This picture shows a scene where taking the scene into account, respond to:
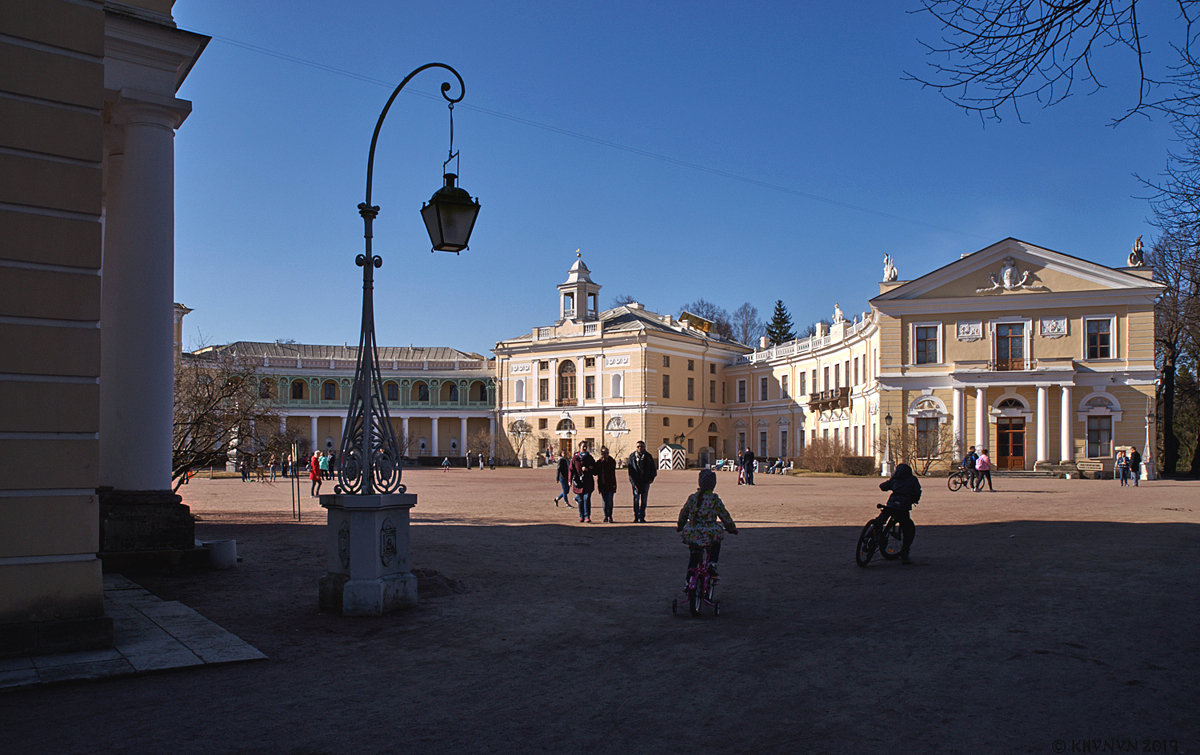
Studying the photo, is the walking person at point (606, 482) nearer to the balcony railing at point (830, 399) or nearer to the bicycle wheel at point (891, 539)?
the bicycle wheel at point (891, 539)

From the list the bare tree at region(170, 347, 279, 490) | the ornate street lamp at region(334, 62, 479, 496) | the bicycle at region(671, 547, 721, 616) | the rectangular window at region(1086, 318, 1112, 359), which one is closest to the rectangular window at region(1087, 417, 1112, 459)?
the rectangular window at region(1086, 318, 1112, 359)

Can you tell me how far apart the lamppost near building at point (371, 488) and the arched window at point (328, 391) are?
74.7m

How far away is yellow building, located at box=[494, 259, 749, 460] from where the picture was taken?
69.9m

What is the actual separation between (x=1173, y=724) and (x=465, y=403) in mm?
80588

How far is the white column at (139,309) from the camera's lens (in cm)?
1075

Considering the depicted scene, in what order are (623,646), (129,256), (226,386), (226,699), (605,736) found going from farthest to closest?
(226,386), (129,256), (623,646), (226,699), (605,736)

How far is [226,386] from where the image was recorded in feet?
56.5

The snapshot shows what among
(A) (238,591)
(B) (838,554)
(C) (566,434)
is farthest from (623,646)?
(C) (566,434)

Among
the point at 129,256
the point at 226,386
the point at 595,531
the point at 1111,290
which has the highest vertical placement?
the point at 1111,290

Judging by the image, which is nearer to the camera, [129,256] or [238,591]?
→ [238,591]

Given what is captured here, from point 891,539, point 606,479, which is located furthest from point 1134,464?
point 891,539

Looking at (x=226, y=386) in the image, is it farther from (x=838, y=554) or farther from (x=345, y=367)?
(x=345, y=367)

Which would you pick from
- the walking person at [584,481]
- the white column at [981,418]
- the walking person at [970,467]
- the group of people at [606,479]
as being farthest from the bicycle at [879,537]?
the white column at [981,418]

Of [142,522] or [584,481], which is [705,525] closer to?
[142,522]
